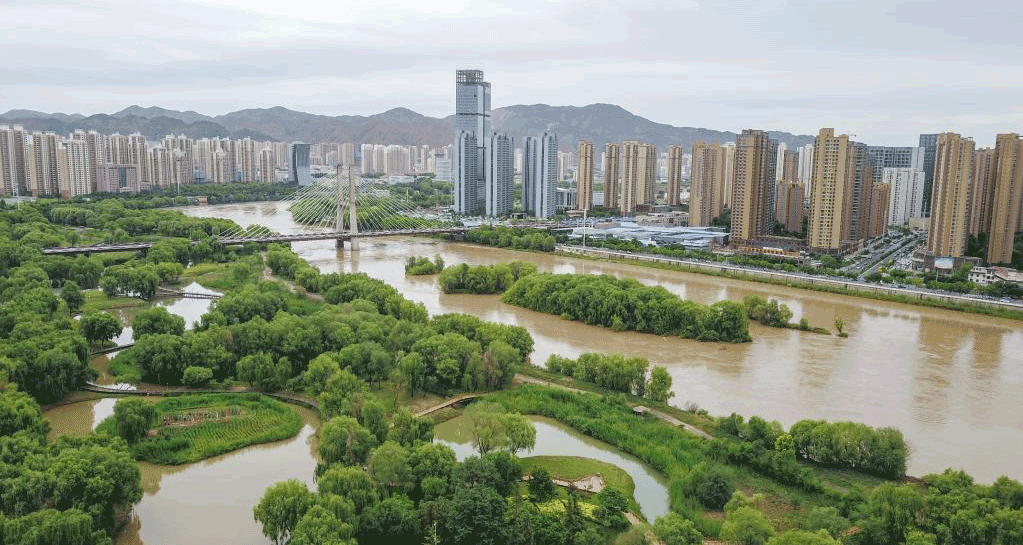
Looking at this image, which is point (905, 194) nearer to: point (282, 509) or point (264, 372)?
point (264, 372)

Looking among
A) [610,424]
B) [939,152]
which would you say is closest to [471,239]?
[939,152]

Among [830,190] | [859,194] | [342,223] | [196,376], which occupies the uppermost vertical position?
[830,190]

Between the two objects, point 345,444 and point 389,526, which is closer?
point 389,526

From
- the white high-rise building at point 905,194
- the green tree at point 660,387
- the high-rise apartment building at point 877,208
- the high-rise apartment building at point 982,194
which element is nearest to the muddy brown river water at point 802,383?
the green tree at point 660,387

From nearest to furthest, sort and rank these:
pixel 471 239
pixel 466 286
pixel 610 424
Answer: pixel 610 424, pixel 466 286, pixel 471 239

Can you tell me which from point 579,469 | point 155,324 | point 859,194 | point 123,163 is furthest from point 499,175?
point 579,469

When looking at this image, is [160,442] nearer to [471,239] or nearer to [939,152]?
[471,239]

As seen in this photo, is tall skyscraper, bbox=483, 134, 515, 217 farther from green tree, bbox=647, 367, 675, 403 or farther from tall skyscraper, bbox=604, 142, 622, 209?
green tree, bbox=647, 367, 675, 403
